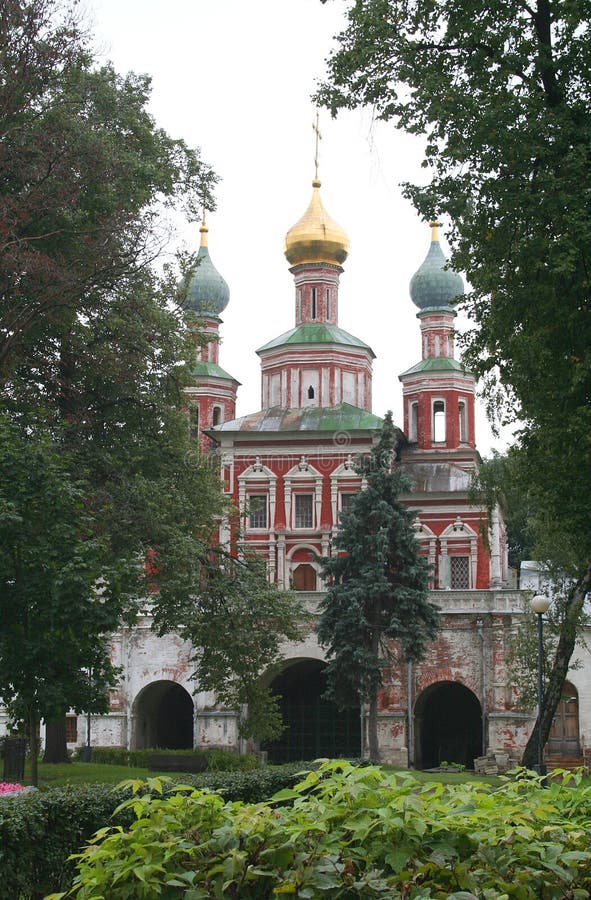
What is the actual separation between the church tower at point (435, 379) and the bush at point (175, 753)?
2042 centimetres

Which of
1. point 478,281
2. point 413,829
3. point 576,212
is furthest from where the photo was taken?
point 478,281

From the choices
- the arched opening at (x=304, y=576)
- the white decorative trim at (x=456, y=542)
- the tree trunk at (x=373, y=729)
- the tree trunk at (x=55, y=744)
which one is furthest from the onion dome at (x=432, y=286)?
the tree trunk at (x=55, y=744)

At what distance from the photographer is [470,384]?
164ft

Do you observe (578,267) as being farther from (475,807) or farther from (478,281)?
(475,807)

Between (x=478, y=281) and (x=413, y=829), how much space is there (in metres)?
10.8

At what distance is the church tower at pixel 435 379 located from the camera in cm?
4925

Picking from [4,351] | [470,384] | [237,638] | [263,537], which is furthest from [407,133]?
[470,384]

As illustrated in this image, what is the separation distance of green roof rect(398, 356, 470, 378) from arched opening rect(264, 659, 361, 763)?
16450 millimetres

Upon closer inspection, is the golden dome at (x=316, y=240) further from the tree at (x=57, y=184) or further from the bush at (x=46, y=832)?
the bush at (x=46, y=832)

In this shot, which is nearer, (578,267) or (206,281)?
(578,267)

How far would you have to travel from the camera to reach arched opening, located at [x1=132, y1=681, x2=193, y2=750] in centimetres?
3488

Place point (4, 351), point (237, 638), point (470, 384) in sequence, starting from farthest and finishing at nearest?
point (470, 384) < point (237, 638) < point (4, 351)

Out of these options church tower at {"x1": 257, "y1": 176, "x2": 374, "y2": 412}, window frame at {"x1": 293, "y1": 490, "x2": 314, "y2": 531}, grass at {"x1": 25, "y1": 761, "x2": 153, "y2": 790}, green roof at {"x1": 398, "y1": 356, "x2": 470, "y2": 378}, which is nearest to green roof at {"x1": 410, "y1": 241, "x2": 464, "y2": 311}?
green roof at {"x1": 398, "y1": 356, "x2": 470, "y2": 378}

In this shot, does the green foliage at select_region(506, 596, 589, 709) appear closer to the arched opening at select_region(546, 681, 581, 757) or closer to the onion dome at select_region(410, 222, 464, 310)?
the arched opening at select_region(546, 681, 581, 757)
